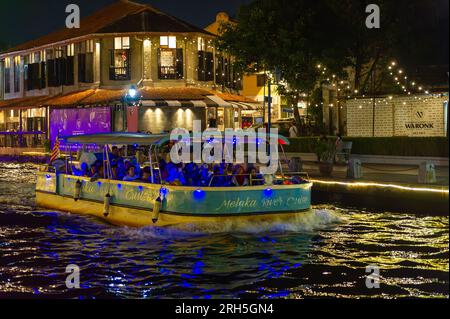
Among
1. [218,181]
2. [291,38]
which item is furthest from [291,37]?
[218,181]

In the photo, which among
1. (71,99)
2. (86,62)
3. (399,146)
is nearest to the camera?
(399,146)

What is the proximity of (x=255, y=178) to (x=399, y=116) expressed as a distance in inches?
778

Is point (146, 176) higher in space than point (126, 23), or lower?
lower

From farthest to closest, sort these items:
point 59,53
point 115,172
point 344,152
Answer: point 59,53 < point 344,152 < point 115,172

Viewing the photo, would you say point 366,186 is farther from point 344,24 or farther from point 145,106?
point 145,106

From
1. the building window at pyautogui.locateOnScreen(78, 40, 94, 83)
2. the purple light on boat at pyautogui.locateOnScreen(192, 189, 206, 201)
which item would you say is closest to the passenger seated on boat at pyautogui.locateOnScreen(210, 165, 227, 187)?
the purple light on boat at pyautogui.locateOnScreen(192, 189, 206, 201)

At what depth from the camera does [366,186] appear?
2412 cm

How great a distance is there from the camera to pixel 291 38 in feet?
124

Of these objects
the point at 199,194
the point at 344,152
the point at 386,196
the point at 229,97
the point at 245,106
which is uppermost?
the point at 229,97

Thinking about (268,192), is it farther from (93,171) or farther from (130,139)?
(93,171)

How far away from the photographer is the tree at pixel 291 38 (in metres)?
37.5

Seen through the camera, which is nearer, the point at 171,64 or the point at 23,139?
the point at 171,64

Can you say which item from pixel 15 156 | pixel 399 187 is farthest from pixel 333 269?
pixel 15 156
